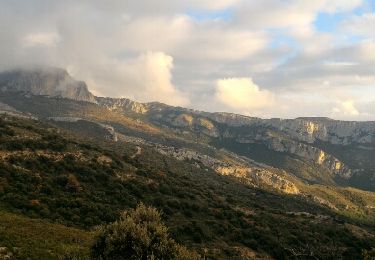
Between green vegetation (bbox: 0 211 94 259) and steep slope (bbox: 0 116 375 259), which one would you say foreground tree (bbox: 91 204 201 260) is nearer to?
green vegetation (bbox: 0 211 94 259)

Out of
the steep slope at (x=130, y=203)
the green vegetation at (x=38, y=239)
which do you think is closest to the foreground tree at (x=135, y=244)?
the green vegetation at (x=38, y=239)

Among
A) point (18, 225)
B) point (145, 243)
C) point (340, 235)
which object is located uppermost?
point (145, 243)

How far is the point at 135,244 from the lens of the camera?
24.6 meters

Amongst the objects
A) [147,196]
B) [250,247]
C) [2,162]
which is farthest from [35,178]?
[250,247]

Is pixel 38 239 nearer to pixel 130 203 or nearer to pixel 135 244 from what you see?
pixel 135 244

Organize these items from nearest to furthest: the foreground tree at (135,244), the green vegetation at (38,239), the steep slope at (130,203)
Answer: the foreground tree at (135,244) → the green vegetation at (38,239) → the steep slope at (130,203)

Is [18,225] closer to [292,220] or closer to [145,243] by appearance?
[145,243]

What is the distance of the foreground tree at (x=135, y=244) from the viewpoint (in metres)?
24.3

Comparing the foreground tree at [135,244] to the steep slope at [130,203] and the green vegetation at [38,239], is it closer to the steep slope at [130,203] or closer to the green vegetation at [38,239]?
the green vegetation at [38,239]

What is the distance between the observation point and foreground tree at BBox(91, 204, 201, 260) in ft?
79.8

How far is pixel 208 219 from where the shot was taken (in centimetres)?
6000

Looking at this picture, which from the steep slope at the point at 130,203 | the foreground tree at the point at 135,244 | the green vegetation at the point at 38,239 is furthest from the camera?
the steep slope at the point at 130,203

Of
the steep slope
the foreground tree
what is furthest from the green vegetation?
the steep slope

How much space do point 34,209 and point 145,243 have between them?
73.4 ft
